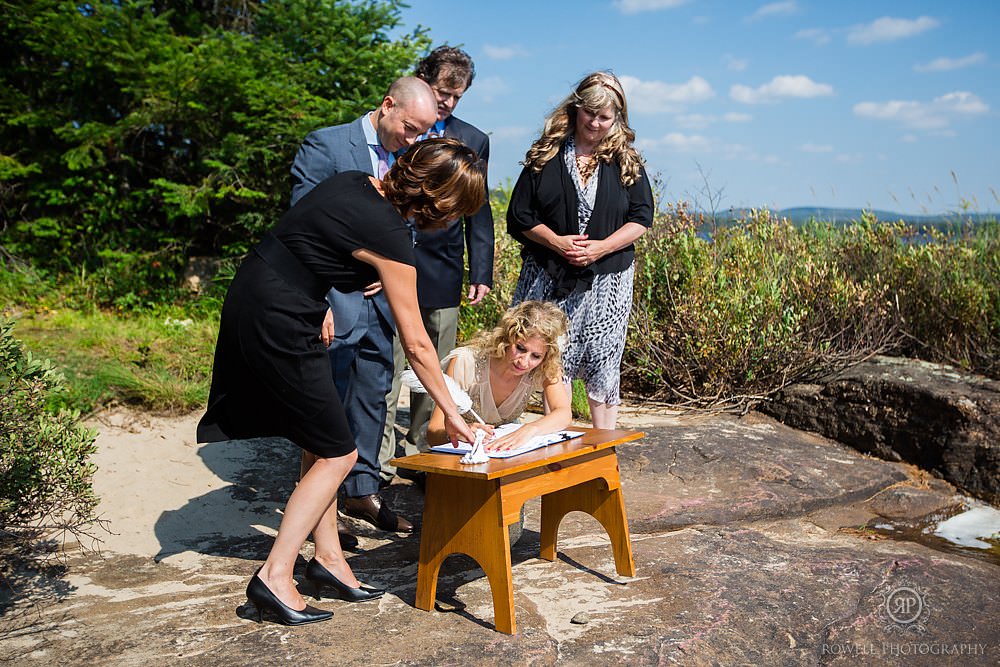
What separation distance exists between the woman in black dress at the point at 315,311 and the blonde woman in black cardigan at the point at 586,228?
1384 millimetres

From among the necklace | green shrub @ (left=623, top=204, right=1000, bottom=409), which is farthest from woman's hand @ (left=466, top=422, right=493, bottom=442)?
green shrub @ (left=623, top=204, right=1000, bottom=409)

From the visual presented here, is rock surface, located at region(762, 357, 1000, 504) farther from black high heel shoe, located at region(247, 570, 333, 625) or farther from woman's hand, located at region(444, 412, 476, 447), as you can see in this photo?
black high heel shoe, located at region(247, 570, 333, 625)

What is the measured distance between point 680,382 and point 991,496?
2170 mm

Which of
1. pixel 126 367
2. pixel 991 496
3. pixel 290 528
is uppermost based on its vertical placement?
pixel 126 367

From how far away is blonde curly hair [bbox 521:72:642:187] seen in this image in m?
4.29

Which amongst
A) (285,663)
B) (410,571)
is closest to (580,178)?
(410,571)

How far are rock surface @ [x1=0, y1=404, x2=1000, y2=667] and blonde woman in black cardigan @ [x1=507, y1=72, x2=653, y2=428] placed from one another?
32.0 inches

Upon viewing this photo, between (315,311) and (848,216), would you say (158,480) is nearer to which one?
(315,311)

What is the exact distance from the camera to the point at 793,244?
25.5ft

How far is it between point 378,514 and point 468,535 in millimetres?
1222

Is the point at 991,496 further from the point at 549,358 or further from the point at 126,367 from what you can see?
the point at 126,367

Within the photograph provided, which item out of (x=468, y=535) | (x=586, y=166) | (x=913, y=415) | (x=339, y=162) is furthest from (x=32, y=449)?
(x=913, y=415)

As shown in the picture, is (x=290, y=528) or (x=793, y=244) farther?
(x=793, y=244)

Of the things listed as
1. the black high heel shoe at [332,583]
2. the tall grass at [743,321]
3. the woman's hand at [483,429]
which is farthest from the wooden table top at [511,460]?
the tall grass at [743,321]
